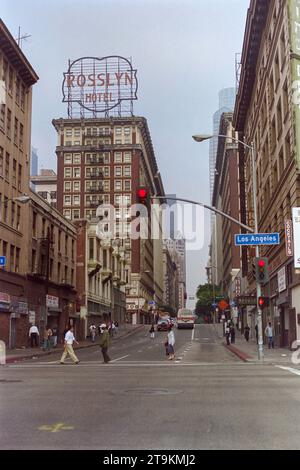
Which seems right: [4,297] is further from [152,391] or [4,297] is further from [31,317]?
[152,391]

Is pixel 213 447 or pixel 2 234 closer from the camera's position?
pixel 213 447

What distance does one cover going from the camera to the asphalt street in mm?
7906

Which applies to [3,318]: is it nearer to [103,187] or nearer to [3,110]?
[3,110]

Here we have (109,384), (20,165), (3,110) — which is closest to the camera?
(109,384)

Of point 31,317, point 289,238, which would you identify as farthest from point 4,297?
point 289,238

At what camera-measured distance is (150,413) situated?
10.4 meters

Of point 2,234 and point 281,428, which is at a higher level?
point 2,234

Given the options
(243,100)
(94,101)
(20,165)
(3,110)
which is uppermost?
(94,101)

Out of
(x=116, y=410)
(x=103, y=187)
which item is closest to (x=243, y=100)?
(x=116, y=410)

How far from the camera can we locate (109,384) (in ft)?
51.1

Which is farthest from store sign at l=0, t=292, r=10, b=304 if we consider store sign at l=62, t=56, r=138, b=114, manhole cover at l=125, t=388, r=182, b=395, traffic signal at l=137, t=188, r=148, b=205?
store sign at l=62, t=56, r=138, b=114

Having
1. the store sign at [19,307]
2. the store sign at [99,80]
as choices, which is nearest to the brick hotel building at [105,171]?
the store sign at [99,80]
